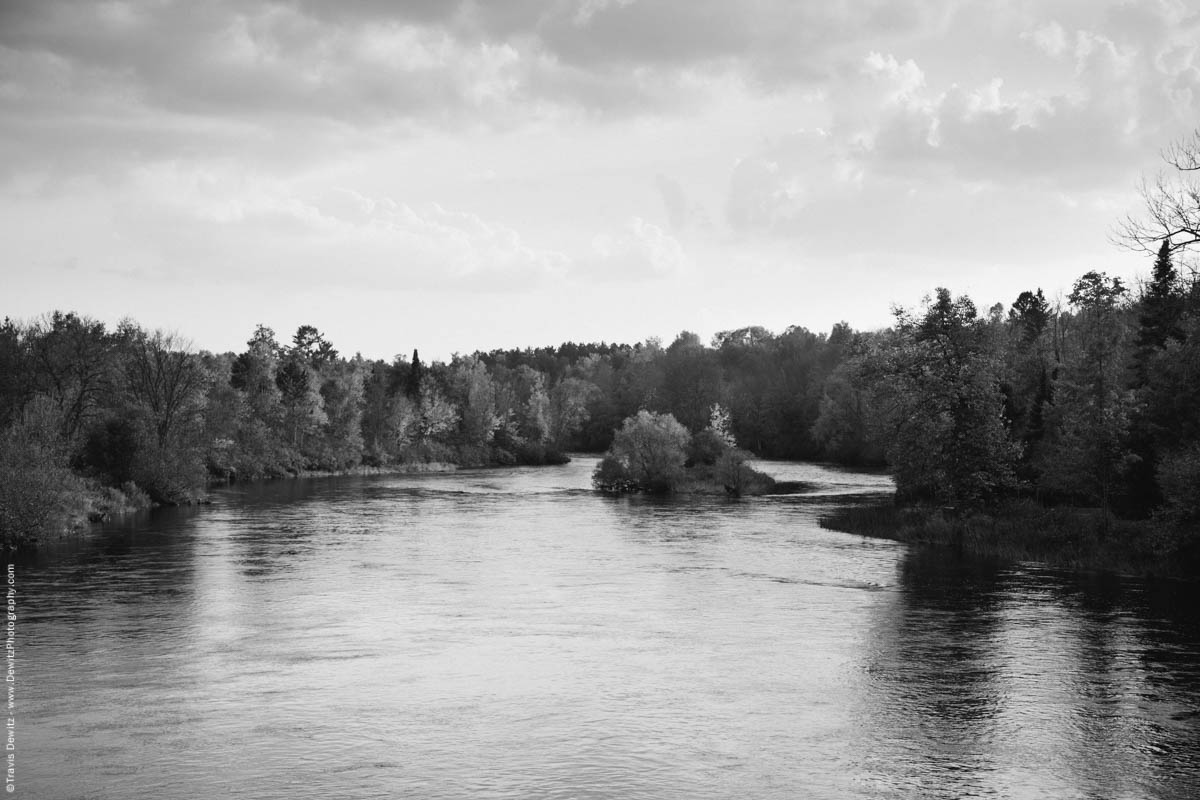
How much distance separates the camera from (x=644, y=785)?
17.3m

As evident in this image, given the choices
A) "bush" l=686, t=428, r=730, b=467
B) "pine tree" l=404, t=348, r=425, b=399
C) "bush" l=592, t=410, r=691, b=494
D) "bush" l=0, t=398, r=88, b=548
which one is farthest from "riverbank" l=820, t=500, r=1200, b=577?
"pine tree" l=404, t=348, r=425, b=399

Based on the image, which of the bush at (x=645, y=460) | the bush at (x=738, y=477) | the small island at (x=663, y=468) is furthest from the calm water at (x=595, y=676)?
the bush at (x=645, y=460)

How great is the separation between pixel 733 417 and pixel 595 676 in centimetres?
11830

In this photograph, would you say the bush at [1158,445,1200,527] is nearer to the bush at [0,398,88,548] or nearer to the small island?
the small island

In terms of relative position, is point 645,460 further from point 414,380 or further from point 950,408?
point 414,380

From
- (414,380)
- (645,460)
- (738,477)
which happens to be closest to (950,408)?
(738,477)

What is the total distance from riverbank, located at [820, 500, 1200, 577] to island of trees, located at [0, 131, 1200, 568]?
0.35m

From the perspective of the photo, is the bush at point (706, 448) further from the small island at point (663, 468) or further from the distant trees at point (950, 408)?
the distant trees at point (950, 408)

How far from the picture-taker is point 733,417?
141375mm

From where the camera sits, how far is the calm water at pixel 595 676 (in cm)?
1789

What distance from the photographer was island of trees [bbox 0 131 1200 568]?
166 ft

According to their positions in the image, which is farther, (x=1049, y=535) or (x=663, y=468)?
(x=663, y=468)

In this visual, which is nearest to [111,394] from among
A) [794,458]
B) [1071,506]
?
[1071,506]

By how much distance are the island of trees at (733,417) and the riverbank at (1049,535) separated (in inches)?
13.9
